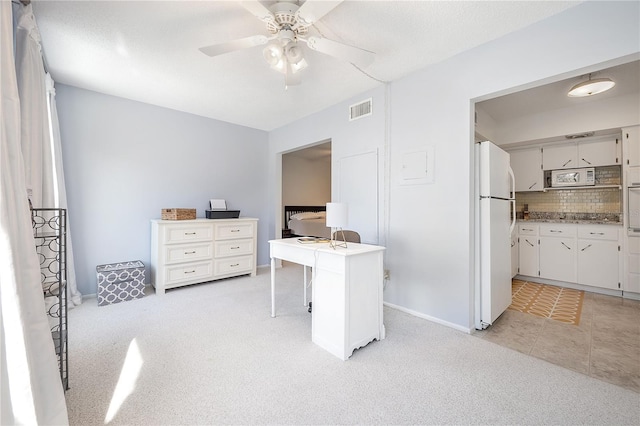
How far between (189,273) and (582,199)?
5.95 metres

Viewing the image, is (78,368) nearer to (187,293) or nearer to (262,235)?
(187,293)

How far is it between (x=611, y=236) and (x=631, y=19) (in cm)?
289

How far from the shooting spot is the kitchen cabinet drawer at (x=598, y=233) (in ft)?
11.1

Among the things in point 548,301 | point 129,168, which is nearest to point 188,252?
point 129,168

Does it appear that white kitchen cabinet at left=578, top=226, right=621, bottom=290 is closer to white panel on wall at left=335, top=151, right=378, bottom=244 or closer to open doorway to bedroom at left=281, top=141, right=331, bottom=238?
white panel on wall at left=335, top=151, right=378, bottom=244

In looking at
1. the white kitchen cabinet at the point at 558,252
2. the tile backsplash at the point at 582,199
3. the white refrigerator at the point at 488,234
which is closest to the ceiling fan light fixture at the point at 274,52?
the white refrigerator at the point at 488,234

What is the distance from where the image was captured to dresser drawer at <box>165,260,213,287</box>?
3.47 m

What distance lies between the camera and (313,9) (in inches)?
62.0

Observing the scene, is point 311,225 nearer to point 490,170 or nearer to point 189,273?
point 189,273

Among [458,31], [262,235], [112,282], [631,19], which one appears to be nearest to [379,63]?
[458,31]

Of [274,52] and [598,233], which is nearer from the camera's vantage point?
[274,52]

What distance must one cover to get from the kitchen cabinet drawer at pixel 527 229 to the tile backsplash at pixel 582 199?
0.65 m

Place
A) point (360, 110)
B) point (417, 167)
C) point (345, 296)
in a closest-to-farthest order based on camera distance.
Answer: point (345, 296) < point (417, 167) < point (360, 110)

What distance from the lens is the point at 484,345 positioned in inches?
85.4
